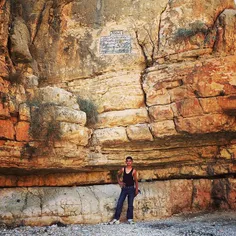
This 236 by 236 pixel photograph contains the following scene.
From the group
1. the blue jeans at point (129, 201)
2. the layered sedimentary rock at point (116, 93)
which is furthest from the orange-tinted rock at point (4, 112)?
the blue jeans at point (129, 201)

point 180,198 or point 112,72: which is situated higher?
point 112,72

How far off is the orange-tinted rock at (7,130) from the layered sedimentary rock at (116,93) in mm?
30

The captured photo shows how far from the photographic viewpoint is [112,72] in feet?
40.8

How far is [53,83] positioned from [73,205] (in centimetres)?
473

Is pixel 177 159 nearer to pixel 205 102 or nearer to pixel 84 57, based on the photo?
pixel 205 102

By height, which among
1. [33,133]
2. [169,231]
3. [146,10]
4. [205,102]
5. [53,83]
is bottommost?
[169,231]

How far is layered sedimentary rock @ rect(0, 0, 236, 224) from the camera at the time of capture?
1058cm

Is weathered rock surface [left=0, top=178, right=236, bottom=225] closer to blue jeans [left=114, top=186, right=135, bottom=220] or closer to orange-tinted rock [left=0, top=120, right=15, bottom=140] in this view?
blue jeans [left=114, top=186, right=135, bottom=220]

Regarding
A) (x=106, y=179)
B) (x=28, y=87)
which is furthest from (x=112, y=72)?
(x=106, y=179)

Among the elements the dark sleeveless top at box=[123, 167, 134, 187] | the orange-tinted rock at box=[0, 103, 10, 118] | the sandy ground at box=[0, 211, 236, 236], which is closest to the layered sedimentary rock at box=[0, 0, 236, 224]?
the orange-tinted rock at box=[0, 103, 10, 118]

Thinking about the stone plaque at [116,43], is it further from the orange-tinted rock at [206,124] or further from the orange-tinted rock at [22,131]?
the orange-tinted rock at [22,131]

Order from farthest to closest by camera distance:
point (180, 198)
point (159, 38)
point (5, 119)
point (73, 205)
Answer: point (159, 38) → point (180, 198) → point (73, 205) → point (5, 119)

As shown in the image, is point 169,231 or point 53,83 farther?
point 53,83

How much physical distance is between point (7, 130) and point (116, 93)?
4.02 meters
